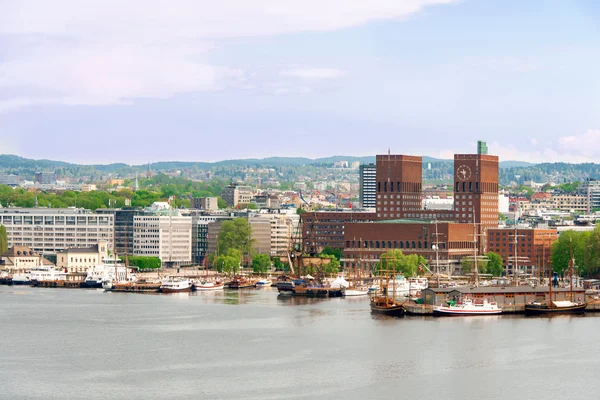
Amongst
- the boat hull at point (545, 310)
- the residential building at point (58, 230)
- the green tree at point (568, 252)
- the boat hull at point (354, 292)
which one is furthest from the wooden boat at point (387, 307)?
the residential building at point (58, 230)

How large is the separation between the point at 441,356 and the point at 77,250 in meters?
75.8

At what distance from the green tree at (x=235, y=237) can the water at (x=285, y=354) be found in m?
49.5

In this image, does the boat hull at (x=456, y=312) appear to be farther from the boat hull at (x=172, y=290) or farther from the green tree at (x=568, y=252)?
the green tree at (x=568, y=252)

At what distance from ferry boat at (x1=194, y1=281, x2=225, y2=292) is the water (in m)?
21.2

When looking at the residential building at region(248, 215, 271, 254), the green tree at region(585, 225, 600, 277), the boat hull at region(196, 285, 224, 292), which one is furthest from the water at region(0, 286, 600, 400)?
the residential building at region(248, 215, 271, 254)

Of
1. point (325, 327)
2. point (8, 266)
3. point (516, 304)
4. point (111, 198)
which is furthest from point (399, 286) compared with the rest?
point (111, 198)

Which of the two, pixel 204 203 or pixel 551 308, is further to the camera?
pixel 204 203

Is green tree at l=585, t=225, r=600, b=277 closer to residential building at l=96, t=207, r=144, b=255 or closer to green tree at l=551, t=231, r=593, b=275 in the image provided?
green tree at l=551, t=231, r=593, b=275

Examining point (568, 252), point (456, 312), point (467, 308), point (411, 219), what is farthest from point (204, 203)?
point (456, 312)

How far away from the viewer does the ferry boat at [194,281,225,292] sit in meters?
103

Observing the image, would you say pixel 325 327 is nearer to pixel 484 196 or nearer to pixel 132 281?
pixel 132 281

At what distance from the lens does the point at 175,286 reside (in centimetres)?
10206

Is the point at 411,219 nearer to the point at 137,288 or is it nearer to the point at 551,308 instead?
the point at 137,288

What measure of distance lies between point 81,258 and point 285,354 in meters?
72.0
